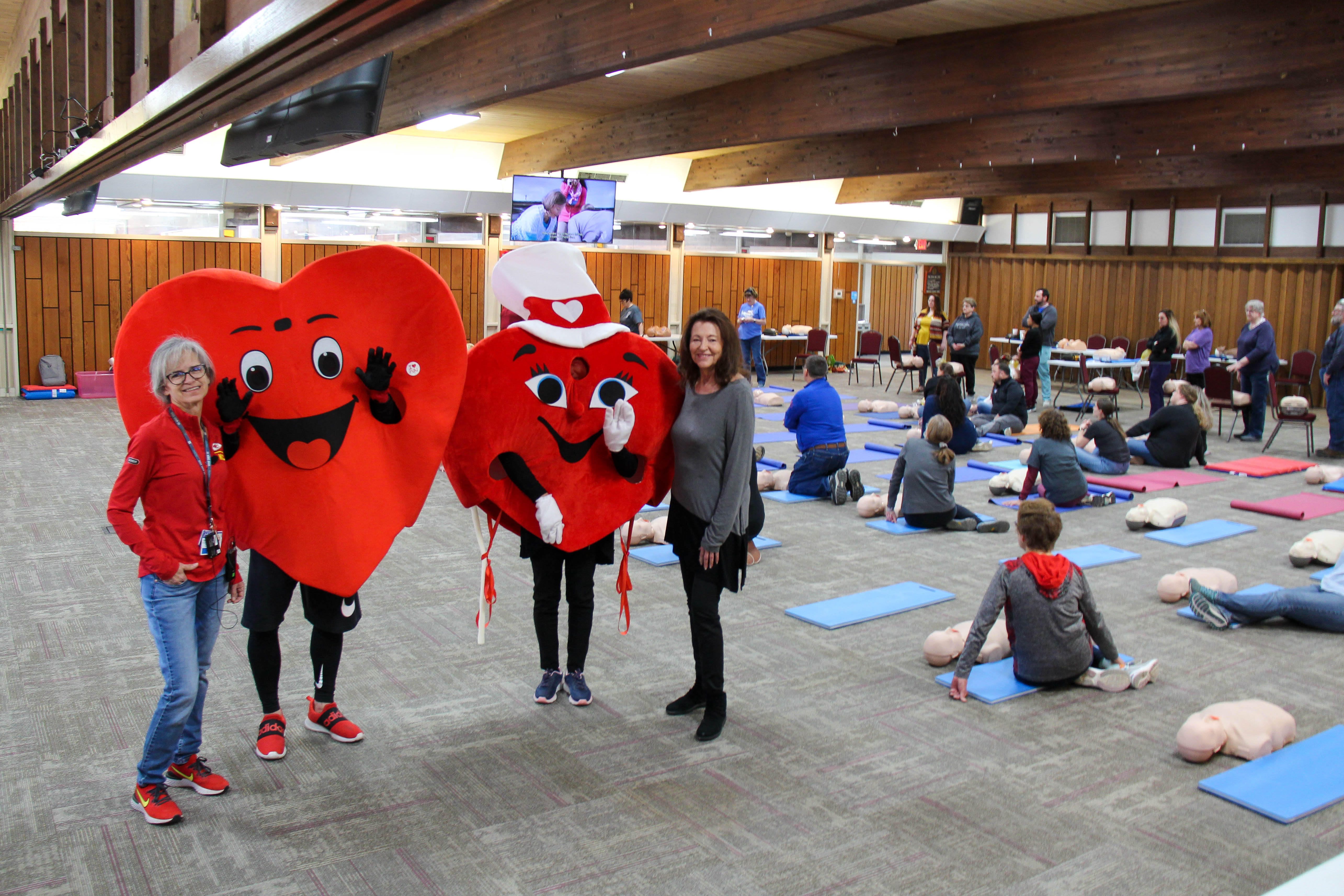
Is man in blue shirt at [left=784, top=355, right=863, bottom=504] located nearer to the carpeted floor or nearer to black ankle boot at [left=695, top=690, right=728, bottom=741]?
the carpeted floor

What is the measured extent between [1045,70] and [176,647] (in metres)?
7.67

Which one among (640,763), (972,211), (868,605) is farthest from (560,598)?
(972,211)

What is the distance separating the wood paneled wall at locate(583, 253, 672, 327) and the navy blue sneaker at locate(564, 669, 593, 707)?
547 inches

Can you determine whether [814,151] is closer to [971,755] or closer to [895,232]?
[895,232]

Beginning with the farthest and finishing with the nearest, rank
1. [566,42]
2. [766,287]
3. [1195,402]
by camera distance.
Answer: [766,287], [1195,402], [566,42]

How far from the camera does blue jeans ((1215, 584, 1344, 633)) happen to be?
5199 mm

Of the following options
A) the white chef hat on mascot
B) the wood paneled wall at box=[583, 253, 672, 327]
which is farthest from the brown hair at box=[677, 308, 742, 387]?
the wood paneled wall at box=[583, 253, 672, 327]

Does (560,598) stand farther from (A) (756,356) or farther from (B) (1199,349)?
(A) (756,356)

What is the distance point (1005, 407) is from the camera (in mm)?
11812

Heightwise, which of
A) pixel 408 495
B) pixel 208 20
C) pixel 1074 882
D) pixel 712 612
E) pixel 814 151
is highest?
pixel 814 151

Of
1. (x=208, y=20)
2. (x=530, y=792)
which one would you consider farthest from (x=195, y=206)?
(x=530, y=792)

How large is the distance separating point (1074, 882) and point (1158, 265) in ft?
56.0

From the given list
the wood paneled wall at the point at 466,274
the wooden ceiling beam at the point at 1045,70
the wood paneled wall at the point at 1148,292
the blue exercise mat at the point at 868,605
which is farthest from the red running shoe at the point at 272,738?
the wood paneled wall at the point at 1148,292

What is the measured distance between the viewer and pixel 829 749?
12.6 ft
